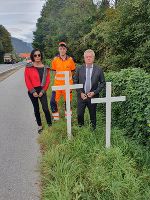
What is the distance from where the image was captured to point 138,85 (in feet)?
21.3

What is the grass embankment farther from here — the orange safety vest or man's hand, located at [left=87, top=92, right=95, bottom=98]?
the orange safety vest

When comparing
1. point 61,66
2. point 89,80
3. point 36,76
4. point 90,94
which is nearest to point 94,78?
point 89,80

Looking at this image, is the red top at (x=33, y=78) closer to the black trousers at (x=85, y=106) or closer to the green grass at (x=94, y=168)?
the black trousers at (x=85, y=106)

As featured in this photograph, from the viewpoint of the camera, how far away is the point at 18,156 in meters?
6.16

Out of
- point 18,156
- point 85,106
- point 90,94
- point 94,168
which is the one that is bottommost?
point 18,156

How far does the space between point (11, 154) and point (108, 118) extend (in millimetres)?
1803

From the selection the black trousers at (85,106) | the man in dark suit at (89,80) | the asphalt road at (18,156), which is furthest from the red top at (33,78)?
the asphalt road at (18,156)

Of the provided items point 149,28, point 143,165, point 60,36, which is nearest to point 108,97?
point 143,165

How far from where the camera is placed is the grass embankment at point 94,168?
4.45m

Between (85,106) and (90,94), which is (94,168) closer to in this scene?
(90,94)

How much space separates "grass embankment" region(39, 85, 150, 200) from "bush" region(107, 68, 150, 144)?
22 centimetres

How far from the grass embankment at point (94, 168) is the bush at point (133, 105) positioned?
0.22 meters

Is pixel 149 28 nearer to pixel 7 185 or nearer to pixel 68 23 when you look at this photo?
pixel 7 185

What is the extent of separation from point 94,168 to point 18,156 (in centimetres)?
166
